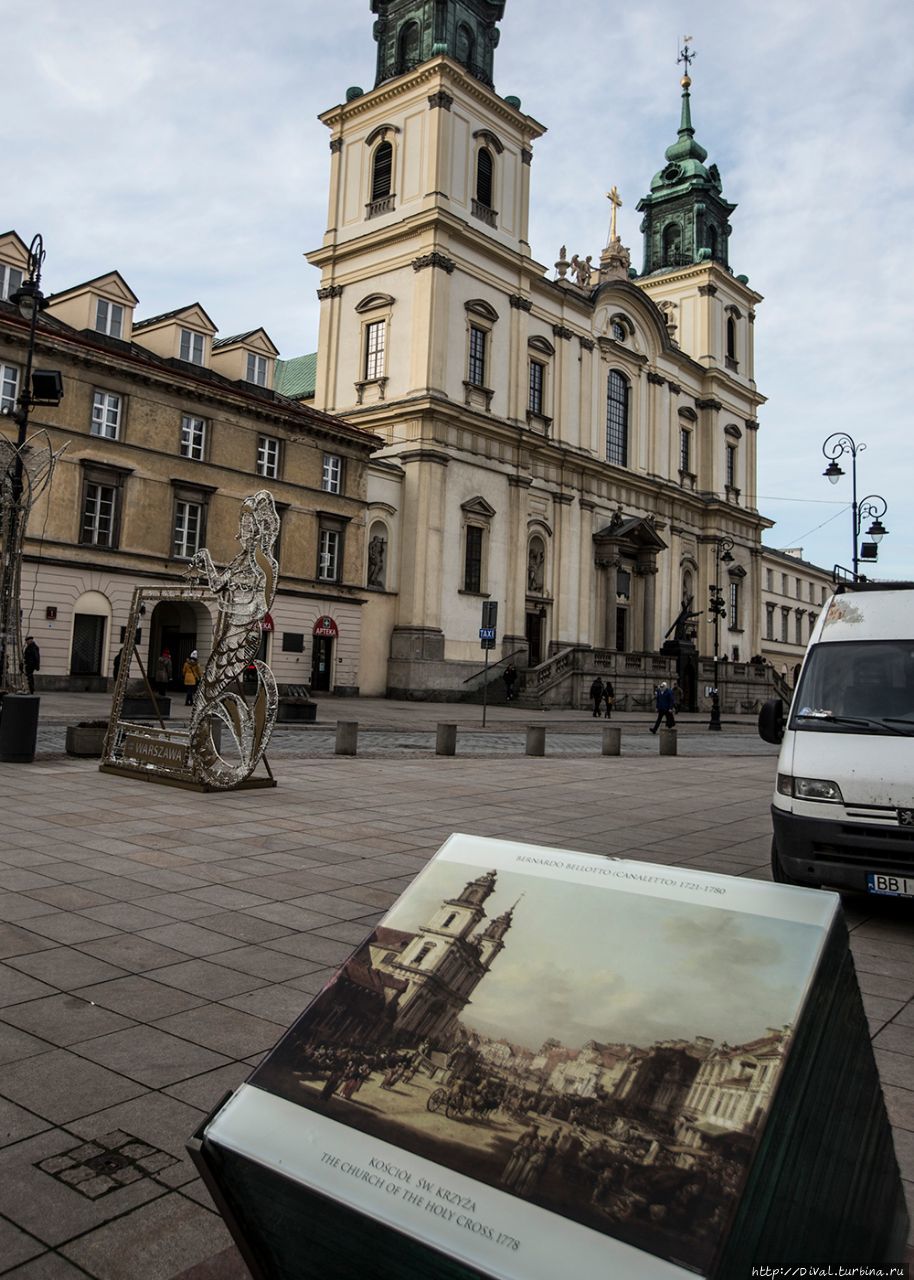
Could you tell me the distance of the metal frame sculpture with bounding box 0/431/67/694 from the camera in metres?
15.9

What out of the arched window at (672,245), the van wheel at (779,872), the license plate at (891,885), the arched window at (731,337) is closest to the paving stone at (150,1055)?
the van wheel at (779,872)

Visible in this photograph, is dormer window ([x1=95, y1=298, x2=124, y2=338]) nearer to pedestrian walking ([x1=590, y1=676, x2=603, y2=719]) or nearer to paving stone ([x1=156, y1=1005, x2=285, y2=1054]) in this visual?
Result: pedestrian walking ([x1=590, y1=676, x2=603, y2=719])

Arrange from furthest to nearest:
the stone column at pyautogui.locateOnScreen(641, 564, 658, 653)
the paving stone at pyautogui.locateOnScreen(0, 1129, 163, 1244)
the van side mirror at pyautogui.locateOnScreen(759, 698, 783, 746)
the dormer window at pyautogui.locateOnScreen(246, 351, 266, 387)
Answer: the stone column at pyautogui.locateOnScreen(641, 564, 658, 653), the dormer window at pyautogui.locateOnScreen(246, 351, 266, 387), the van side mirror at pyautogui.locateOnScreen(759, 698, 783, 746), the paving stone at pyautogui.locateOnScreen(0, 1129, 163, 1244)

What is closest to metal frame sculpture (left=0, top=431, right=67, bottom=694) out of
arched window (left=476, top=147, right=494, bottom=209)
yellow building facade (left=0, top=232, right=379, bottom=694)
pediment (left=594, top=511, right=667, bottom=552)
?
yellow building facade (left=0, top=232, right=379, bottom=694)

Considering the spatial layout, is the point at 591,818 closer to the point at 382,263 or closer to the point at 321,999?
the point at 321,999

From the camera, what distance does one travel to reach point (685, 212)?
63.8 meters

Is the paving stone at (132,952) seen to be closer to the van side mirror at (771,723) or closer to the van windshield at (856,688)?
the van windshield at (856,688)

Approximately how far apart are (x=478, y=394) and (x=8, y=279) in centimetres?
1995

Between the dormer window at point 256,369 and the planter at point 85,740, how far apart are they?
25088 mm

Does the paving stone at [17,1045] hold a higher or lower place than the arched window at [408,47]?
lower

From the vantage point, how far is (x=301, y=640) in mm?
35531

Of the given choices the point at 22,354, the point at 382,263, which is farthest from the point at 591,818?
the point at 382,263

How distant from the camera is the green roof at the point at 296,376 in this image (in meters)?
56.2

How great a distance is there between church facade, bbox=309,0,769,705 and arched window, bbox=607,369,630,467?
0.11 metres
